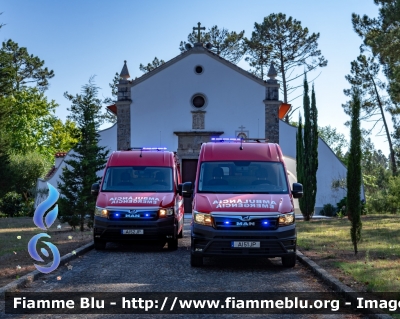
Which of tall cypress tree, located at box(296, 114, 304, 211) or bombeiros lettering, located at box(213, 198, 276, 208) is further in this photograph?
tall cypress tree, located at box(296, 114, 304, 211)

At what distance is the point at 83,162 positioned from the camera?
68.0ft

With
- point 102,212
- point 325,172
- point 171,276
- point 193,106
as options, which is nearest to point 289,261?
point 171,276

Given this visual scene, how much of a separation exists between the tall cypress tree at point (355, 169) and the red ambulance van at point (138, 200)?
4.13 meters

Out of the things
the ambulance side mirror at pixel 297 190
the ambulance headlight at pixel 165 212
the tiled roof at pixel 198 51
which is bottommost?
the ambulance headlight at pixel 165 212

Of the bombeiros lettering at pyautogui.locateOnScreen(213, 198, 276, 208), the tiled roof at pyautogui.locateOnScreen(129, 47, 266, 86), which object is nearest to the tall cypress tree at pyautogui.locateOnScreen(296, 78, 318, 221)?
the tiled roof at pyautogui.locateOnScreen(129, 47, 266, 86)

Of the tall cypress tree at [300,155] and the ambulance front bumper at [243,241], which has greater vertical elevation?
the tall cypress tree at [300,155]

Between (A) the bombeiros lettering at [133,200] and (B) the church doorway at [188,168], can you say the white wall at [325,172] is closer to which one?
(B) the church doorway at [188,168]

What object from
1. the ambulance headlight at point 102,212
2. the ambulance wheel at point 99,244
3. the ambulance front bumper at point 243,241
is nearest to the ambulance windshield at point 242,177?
the ambulance front bumper at point 243,241

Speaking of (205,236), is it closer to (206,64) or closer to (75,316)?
(75,316)

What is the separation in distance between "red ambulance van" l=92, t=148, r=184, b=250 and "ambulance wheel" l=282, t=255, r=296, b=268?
362cm

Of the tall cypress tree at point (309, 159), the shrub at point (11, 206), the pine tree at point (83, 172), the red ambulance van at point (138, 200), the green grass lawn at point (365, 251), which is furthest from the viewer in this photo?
the shrub at point (11, 206)

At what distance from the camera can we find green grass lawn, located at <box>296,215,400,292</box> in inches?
392

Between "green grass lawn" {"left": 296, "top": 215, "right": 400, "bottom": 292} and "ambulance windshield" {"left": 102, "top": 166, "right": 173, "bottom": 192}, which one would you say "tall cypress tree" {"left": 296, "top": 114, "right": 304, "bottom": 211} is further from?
"ambulance windshield" {"left": 102, "top": 166, "right": 173, "bottom": 192}

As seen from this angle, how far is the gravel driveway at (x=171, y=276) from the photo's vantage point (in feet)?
31.6
